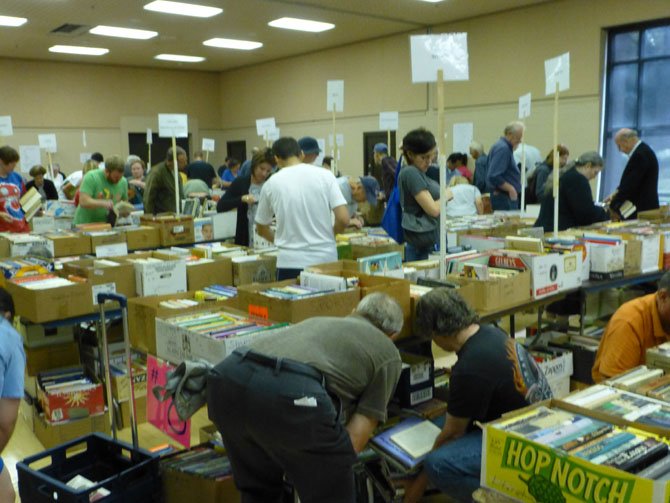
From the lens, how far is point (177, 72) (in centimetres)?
1418

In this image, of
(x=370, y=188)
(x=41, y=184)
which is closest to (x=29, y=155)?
(x=41, y=184)

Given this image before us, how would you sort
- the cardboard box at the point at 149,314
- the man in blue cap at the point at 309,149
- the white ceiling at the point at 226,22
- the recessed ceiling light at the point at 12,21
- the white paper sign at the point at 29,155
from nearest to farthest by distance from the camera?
the cardboard box at the point at 149,314 → the man in blue cap at the point at 309,149 → the white ceiling at the point at 226,22 → the recessed ceiling light at the point at 12,21 → the white paper sign at the point at 29,155

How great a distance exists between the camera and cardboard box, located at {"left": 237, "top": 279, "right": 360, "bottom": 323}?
250 centimetres

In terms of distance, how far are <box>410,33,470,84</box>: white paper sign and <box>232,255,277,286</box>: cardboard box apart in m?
1.48

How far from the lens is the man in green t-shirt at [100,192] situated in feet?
17.0

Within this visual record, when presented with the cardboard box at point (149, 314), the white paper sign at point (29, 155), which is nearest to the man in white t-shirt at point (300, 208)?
the cardboard box at point (149, 314)

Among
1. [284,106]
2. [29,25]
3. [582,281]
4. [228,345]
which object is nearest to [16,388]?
[228,345]

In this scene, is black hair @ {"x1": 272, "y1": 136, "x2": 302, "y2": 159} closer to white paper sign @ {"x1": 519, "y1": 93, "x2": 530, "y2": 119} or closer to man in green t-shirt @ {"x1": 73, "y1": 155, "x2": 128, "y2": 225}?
man in green t-shirt @ {"x1": 73, "y1": 155, "x2": 128, "y2": 225}

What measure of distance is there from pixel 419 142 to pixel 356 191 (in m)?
2.17

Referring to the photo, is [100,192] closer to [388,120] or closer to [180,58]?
[388,120]

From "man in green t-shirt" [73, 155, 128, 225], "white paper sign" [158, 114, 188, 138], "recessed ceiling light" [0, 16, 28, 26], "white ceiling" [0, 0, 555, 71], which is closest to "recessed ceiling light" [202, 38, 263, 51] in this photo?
"white ceiling" [0, 0, 555, 71]

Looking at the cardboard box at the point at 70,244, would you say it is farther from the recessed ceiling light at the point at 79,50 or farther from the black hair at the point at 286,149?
the recessed ceiling light at the point at 79,50

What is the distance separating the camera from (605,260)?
3.61 meters

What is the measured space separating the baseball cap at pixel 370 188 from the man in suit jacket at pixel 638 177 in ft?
6.85
